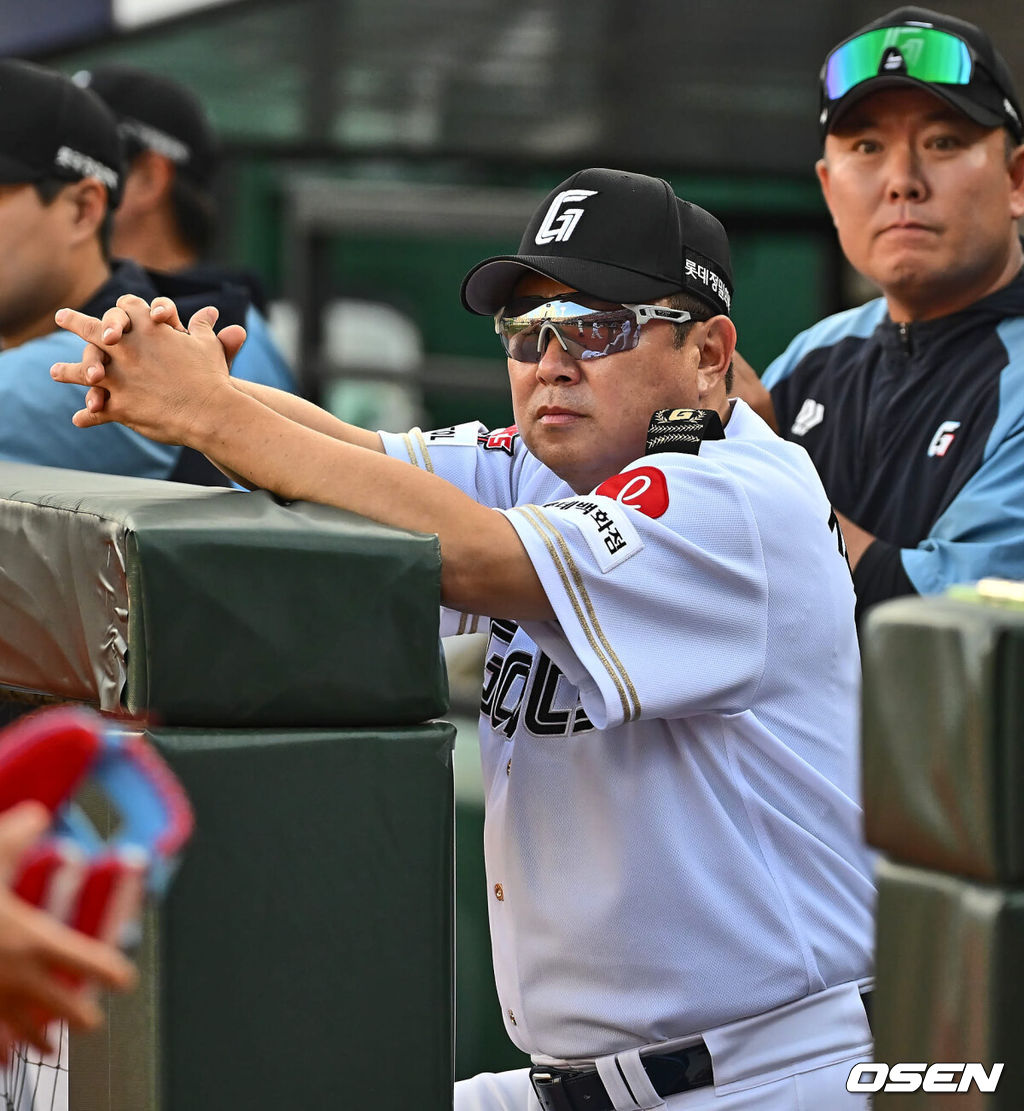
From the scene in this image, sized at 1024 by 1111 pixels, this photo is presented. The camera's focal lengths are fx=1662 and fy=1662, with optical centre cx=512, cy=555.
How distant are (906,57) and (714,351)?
2.98 ft

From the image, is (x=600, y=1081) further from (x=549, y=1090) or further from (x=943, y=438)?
(x=943, y=438)

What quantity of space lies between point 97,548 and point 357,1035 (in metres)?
0.51

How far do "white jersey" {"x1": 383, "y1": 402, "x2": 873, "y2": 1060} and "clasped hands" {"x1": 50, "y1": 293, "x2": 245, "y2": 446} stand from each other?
372mm

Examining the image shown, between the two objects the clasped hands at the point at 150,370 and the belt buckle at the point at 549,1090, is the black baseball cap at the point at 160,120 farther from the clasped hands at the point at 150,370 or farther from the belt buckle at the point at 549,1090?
the belt buckle at the point at 549,1090

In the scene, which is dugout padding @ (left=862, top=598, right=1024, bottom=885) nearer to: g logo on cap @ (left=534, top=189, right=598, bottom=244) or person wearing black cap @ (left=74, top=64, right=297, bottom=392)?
g logo on cap @ (left=534, top=189, right=598, bottom=244)

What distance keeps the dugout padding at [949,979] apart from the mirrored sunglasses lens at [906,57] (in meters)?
1.82

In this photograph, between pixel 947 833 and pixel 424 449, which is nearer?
pixel 947 833

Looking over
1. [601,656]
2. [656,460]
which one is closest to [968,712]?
[601,656]

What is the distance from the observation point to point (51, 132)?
276 cm

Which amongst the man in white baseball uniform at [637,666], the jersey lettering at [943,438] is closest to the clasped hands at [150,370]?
the man in white baseball uniform at [637,666]

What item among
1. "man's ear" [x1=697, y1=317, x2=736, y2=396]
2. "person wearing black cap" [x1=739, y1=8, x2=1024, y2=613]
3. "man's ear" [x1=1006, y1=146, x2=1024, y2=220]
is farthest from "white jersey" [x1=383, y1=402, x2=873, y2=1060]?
"man's ear" [x1=1006, y1=146, x2=1024, y2=220]

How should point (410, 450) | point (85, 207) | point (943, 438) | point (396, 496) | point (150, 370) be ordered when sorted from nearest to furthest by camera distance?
point (396, 496)
point (150, 370)
point (410, 450)
point (943, 438)
point (85, 207)

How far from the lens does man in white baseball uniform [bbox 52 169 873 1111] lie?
1.76 metres

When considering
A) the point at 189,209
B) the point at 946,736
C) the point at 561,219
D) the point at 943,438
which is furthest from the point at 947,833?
the point at 189,209
